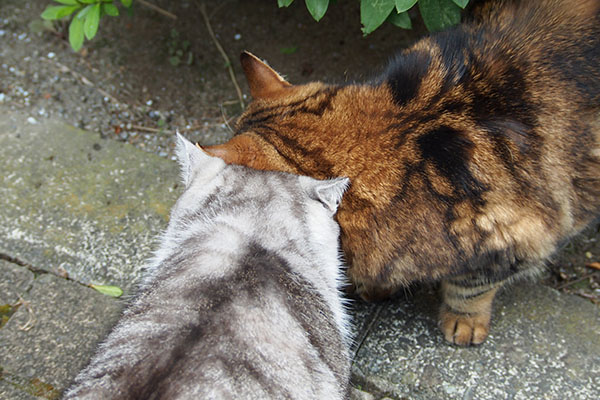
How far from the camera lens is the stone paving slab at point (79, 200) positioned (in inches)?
101

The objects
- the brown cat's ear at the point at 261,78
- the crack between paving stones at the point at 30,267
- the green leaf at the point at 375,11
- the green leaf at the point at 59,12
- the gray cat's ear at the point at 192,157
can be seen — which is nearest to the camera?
the gray cat's ear at the point at 192,157

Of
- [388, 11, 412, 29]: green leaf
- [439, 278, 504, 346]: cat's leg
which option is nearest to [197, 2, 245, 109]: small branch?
[388, 11, 412, 29]: green leaf

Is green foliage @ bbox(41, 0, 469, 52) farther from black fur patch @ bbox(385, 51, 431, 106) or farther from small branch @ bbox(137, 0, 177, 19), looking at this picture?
small branch @ bbox(137, 0, 177, 19)

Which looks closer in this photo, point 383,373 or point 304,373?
point 304,373

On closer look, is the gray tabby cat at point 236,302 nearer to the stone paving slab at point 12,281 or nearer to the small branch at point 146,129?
the stone paving slab at point 12,281

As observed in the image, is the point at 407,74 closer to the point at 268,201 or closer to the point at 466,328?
the point at 268,201

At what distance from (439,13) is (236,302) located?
5.07 ft

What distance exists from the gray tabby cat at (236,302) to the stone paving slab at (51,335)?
2.06ft

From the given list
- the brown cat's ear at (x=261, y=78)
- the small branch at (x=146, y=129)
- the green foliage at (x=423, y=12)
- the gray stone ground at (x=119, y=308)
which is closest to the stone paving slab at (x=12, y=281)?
the gray stone ground at (x=119, y=308)

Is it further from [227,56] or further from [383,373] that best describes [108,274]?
[227,56]

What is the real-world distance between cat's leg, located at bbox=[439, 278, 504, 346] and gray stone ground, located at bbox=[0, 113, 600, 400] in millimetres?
47

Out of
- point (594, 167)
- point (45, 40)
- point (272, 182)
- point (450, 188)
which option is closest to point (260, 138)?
point (272, 182)

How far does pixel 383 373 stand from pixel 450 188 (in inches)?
32.2

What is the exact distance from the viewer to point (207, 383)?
1.41m
